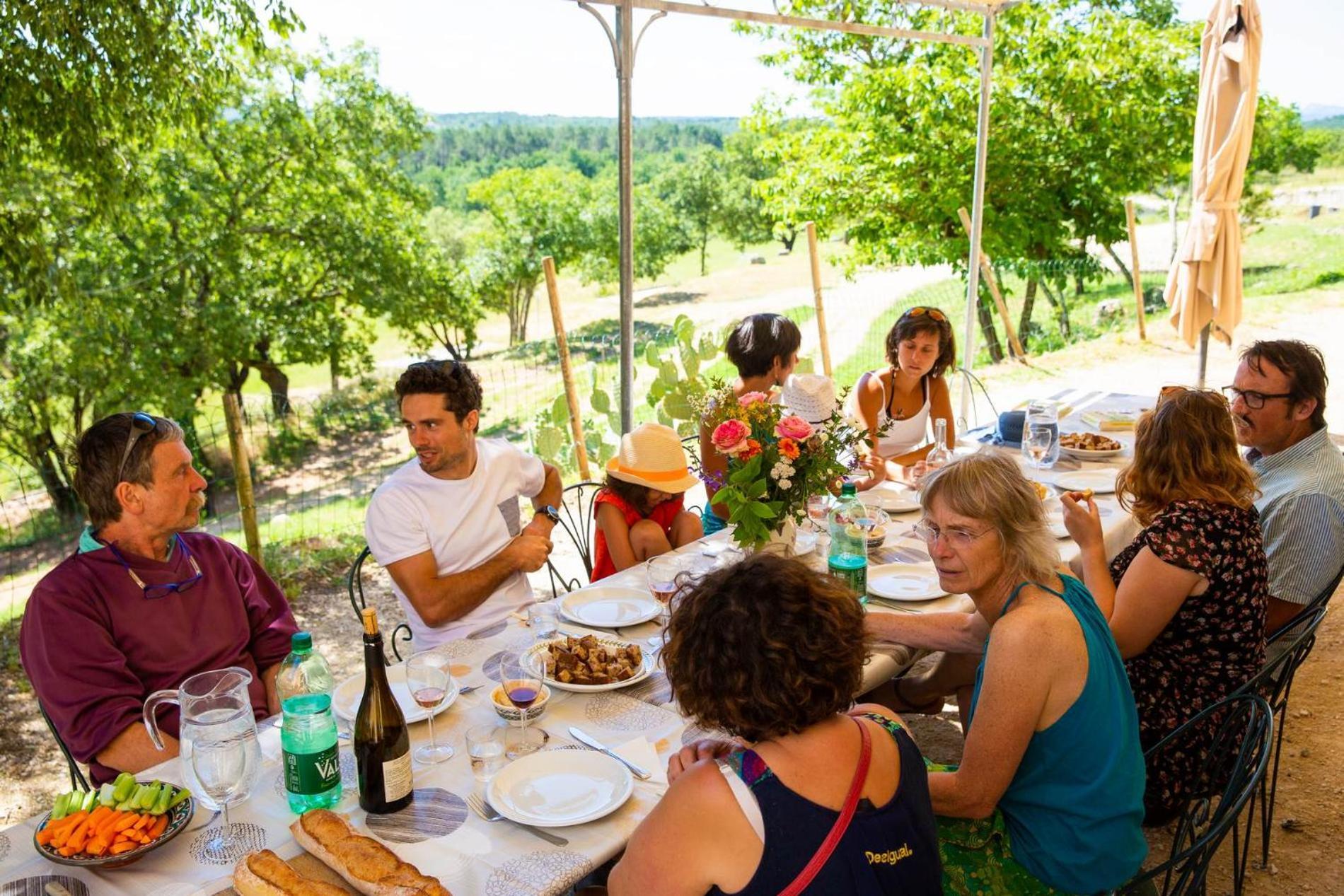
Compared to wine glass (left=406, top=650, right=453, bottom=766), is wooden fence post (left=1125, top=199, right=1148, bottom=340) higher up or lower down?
higher up

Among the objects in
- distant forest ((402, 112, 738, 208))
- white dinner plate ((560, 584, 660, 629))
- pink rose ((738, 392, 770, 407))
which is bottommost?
white dinner plate ((560, 584, 660, 629))

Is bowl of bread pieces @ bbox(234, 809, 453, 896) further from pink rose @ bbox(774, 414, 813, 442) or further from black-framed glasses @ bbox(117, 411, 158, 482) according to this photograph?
pink rose @ bbox(774, 414, 813, 442)

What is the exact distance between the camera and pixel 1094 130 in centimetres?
1255

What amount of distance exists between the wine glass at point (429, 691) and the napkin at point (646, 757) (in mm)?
329

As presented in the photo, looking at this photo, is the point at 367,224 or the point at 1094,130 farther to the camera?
the point at 367,224

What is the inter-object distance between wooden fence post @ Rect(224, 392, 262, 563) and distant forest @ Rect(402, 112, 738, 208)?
25207 mm

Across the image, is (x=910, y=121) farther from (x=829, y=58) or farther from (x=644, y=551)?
(x=644, y=551)

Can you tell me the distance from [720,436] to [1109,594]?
1.07 meters

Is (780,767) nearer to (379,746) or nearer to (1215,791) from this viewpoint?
(379,746)

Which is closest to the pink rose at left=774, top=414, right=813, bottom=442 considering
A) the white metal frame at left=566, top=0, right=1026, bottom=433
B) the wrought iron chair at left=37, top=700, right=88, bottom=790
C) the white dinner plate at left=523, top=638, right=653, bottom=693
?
the white dinner plate at left=523, top=638, right=653, bottom=693

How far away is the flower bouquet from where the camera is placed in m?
2.53

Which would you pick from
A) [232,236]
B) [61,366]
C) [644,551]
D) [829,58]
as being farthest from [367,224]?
[644,551]

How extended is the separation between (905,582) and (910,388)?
179 cm

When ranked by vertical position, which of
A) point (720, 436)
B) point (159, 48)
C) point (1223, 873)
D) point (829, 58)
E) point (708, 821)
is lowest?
point (1223, 873)
